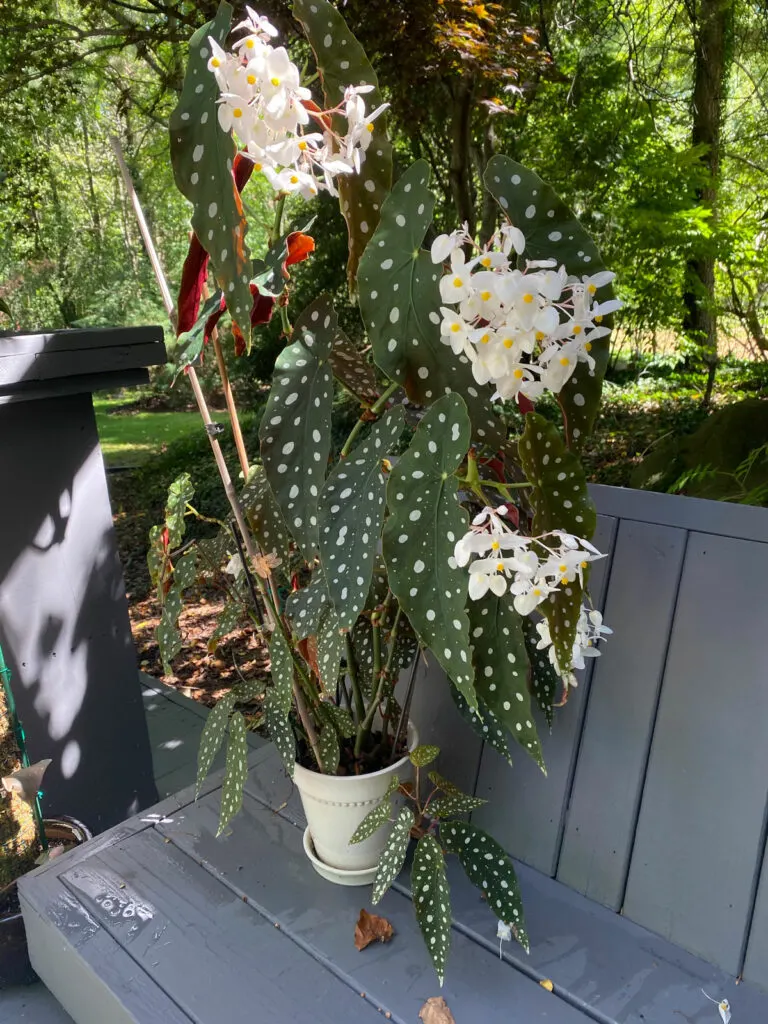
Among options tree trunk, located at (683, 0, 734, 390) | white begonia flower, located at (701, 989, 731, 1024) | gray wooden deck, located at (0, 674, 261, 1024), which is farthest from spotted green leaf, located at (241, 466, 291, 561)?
tree trunk, located at (683, 0, 734, 390)

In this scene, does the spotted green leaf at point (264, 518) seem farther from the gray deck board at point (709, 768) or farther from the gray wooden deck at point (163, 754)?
the gray wooden deck at point (163, 754)

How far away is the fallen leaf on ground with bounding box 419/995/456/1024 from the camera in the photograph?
791mm

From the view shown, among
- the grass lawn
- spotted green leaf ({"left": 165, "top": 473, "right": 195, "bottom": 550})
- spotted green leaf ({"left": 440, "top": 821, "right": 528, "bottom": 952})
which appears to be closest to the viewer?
spotted green leaf ({"left": 440, "top": 821, "right": 528, "bottom": 952})

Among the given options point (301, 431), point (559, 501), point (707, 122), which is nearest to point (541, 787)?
point (559, 501)

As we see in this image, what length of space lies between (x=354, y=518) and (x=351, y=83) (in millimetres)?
466

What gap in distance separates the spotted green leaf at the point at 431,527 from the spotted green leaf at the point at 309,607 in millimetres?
184

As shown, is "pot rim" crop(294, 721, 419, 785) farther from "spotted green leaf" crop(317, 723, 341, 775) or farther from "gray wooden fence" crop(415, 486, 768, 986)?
"gray wooden fence" crop(415, 486, 768, 986)

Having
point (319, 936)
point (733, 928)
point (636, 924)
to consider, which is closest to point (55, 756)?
point (319, 936)

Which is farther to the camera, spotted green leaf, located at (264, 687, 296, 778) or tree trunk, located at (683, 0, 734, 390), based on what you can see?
tree trunk, located at (683, 0, 734, 390)

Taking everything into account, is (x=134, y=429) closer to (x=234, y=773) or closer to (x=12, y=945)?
(x=12, y=945)

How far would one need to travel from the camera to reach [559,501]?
721 mm

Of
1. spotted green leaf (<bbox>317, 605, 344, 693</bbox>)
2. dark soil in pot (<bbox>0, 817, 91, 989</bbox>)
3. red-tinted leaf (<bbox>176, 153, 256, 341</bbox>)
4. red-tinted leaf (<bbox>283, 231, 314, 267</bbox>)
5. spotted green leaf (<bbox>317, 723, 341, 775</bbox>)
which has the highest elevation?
red-tinted leaf (<bbox>283, 231, 314, 267</bbox>)

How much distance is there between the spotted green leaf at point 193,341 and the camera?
29.8 inches

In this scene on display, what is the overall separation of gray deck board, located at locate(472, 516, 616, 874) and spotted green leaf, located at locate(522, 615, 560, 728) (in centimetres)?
6
